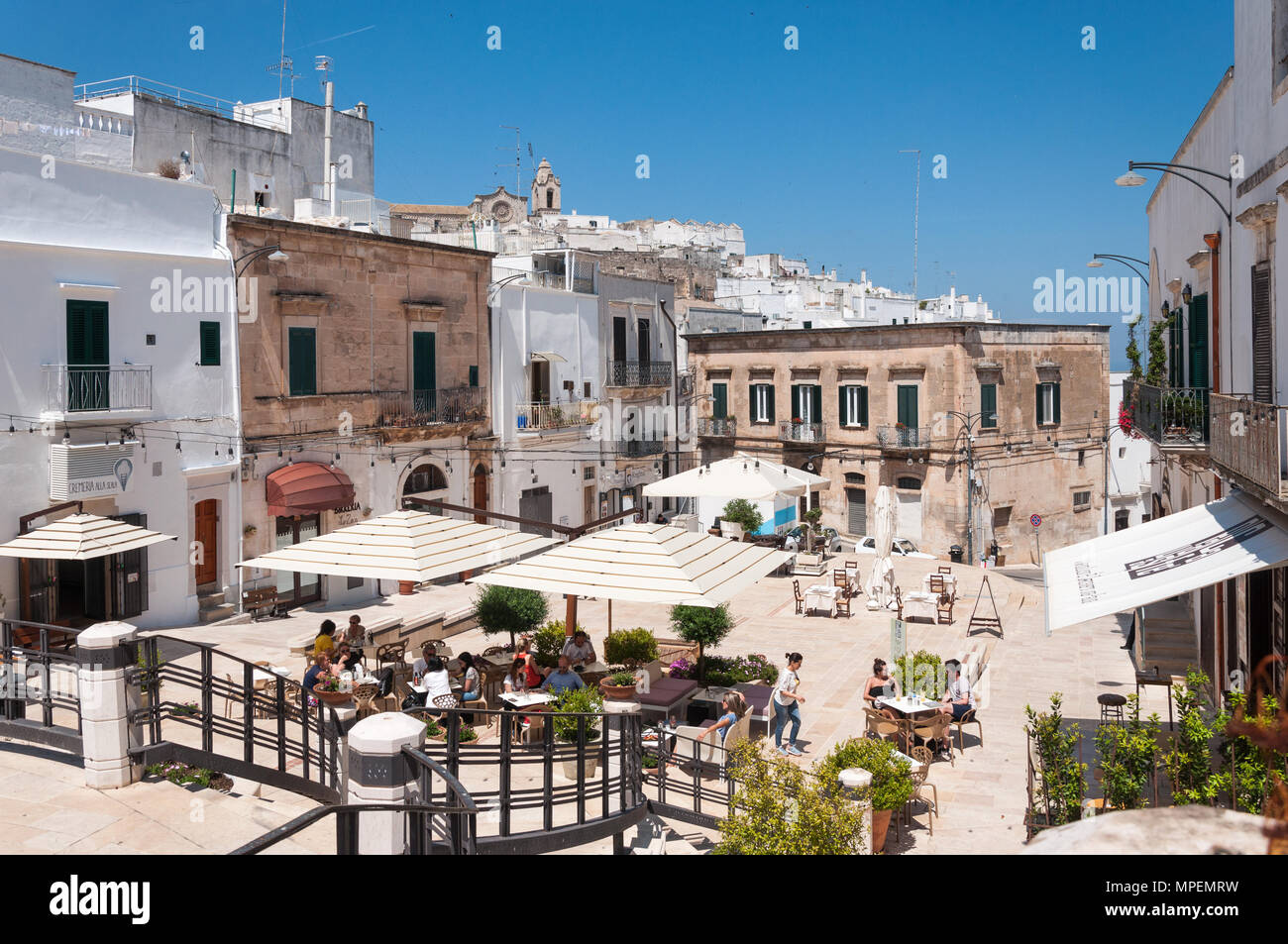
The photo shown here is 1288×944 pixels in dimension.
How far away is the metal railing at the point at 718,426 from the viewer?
148 feet

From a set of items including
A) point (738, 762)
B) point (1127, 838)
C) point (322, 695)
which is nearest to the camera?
point (1127, 838)

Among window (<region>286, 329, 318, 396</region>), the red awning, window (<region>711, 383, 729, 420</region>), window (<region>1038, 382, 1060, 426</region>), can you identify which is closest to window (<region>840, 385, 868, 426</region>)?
window (<region>711, 383, 729, 420</region>)

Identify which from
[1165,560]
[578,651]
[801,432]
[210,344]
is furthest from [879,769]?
[801,432]

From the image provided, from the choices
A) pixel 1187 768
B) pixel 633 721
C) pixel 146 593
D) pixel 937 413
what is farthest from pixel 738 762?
pixel 937 413

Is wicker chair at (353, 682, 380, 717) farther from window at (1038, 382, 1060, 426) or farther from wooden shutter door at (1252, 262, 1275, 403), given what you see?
window at (1038, 382, 1060, 426)

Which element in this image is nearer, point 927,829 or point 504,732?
point 504,732

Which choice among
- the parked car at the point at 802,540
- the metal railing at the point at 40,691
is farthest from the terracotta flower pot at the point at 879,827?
the parked car at the point at 802,540

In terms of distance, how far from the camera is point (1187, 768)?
7551 mm

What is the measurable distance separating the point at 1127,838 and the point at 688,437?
39.1 meters

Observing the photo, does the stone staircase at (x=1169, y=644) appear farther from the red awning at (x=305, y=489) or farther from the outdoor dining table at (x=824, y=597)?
the red awning at (x=305, y=489)

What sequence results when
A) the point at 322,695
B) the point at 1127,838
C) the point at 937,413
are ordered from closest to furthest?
the point at 1127,838 → the point at 322,695 → the point at 937,413

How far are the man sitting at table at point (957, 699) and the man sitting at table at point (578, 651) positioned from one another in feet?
15.5
